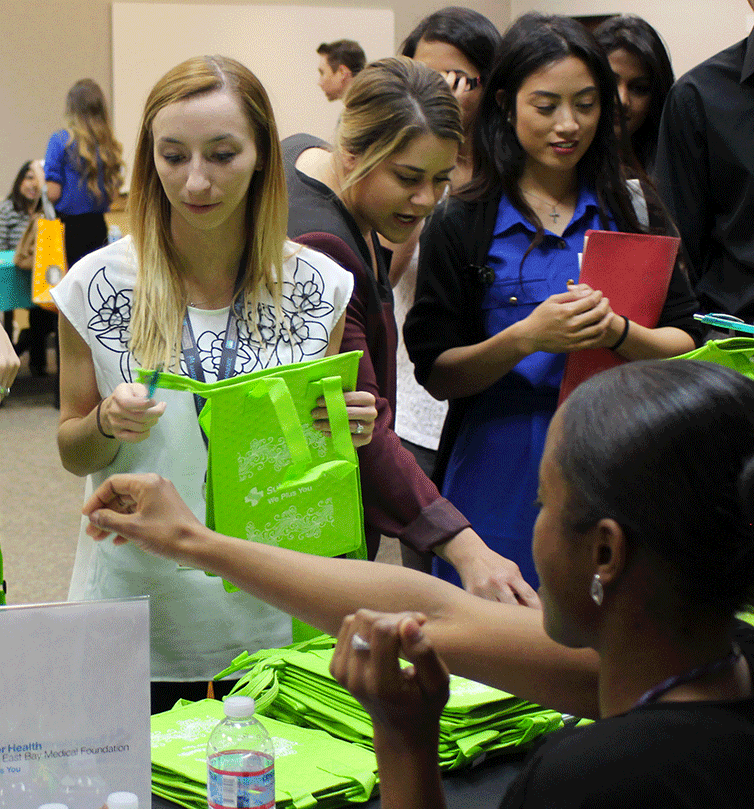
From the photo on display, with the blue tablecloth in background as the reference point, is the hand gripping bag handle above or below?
above

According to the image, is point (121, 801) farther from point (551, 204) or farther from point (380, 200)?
point (551, 204)

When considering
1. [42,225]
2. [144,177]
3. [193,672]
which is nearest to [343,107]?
[144,177]

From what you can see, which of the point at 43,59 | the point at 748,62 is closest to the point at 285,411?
the point at 748,62

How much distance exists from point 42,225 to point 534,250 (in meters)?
4.34

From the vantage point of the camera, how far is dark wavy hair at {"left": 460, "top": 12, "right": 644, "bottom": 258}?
213 centimetres

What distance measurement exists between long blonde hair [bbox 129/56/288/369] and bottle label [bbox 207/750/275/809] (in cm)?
70

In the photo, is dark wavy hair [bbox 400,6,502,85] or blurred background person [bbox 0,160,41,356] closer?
dark wavy hair [bbox 400,6,502,85]

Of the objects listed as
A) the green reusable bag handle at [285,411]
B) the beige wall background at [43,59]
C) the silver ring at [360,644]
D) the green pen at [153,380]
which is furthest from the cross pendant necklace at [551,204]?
the beige wall background at [43,59]

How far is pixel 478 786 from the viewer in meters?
1.28

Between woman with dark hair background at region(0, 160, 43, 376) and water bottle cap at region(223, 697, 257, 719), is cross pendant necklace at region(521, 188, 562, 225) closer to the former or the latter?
water bottle cap at region(223, 697, 257, 719)

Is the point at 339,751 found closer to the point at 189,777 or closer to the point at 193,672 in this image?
the point at 189,777

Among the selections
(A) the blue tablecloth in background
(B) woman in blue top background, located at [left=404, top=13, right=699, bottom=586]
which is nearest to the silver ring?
(B) woman in blue top background, located at [left=404, top=13, right=699, bottom=586]

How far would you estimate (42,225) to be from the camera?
19.0ft

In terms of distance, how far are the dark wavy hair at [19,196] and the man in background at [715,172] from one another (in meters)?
5.18
